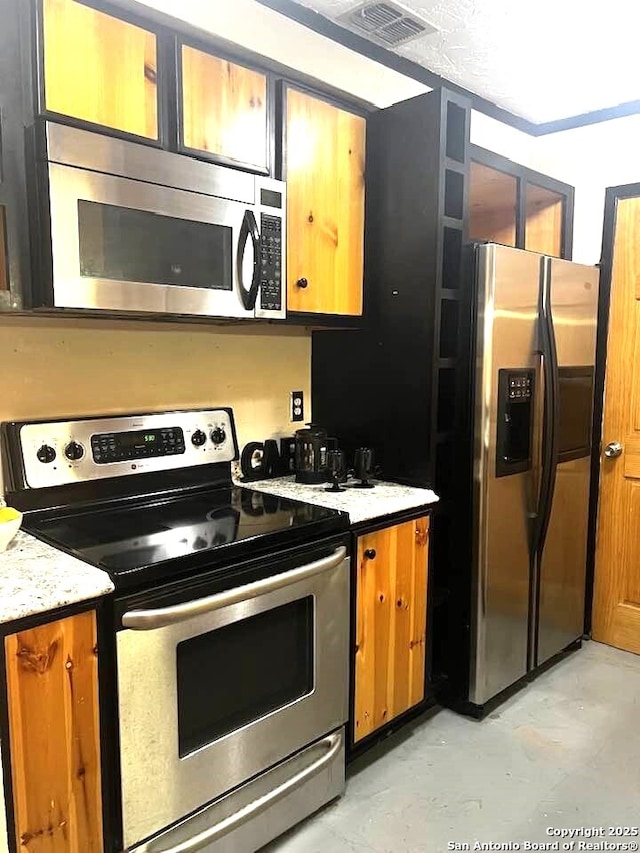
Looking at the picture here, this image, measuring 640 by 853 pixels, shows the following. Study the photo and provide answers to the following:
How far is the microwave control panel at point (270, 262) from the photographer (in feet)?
6.47

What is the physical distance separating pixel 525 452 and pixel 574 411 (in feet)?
1.44

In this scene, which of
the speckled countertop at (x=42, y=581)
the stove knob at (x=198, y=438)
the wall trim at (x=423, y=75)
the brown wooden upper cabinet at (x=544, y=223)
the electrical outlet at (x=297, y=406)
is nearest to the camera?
the speckled countertop at (x=42, y=581)

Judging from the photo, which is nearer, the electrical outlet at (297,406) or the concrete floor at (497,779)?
the concrete floor at (497,779)

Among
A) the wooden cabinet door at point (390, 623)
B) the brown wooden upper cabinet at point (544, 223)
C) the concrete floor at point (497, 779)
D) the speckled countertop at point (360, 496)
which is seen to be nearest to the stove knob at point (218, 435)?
the speckled countertop at point (360, 496)

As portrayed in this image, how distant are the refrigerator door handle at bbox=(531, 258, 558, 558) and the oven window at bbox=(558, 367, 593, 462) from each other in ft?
0.39

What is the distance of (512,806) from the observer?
1.98 m

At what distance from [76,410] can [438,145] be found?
1.47 metres

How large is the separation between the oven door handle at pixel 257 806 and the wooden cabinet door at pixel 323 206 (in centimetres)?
137

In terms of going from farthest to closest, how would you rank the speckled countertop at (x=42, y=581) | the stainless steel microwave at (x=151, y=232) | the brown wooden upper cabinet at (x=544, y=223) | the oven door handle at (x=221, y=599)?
the brown wooden upper cabinet at (x=544, y=223) → the stainless steel microwave at (x=151, y=232) → the oven door handle at (x=221, y=599) → the speckled countertop at (x=42, y=581)

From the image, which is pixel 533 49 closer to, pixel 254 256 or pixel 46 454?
pixel 254 256

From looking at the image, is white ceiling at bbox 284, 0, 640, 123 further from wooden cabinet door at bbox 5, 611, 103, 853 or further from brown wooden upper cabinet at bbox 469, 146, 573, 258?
wooden cabinet door at bbox 5, 611, 103, 853

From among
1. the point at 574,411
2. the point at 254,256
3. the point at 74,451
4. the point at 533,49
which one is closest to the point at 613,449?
the point at 574,411

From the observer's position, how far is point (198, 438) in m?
2.21

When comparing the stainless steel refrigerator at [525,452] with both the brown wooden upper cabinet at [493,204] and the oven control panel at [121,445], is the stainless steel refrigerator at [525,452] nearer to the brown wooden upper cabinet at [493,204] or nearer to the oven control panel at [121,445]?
the brown wooden upper cabinet at [493,204]
